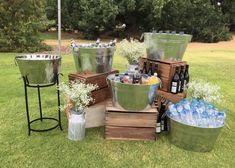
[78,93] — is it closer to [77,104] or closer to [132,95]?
[77,104]

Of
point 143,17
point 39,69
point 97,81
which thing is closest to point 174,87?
point 97,81

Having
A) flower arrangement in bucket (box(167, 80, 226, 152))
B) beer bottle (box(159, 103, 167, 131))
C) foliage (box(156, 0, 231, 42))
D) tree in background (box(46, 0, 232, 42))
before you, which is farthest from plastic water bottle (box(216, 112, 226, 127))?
foliage (box(156, 0, 231, 42))

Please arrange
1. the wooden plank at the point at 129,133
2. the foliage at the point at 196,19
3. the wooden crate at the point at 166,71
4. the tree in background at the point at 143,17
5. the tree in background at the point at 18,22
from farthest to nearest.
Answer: the foliage at the point at 196,19, the tree in background at the point at 143,17, the tree in background at the point at 18,22, the wooden crate at the point at 166,71, the wooden plank at the point at 129,133

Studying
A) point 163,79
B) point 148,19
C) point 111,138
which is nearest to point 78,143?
point 111,138

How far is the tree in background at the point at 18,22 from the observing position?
9.38m

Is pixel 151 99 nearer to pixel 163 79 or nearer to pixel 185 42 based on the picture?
pixel 163 79

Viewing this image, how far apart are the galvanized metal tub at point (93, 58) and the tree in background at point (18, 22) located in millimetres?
7205

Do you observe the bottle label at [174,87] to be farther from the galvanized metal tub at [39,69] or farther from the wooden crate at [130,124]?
the galvanized metal tub at [39,69]

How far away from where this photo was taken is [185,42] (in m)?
3.07

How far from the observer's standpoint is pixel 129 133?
289 cm

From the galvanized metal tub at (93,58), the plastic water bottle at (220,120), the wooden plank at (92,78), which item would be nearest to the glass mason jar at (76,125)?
the wooden plank at (92,78)

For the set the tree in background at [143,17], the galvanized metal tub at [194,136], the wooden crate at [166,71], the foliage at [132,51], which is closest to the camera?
the galvanized metal tub at [194,136]

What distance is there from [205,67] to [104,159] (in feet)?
17.0

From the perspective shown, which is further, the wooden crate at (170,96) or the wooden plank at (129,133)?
the wooden crate at (170,96)
